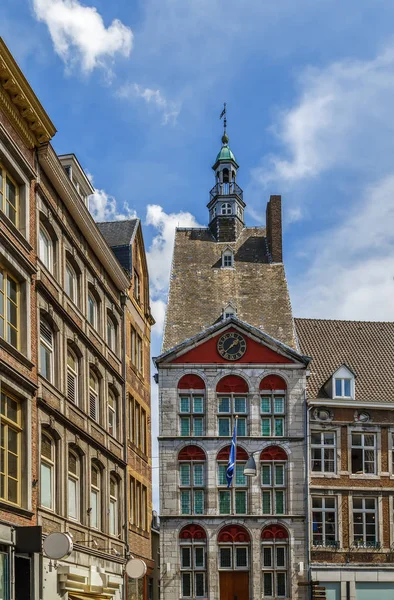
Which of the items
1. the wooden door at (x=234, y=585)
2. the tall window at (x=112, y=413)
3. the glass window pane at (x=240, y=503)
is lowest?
the wooden door at (x=234, y=585)

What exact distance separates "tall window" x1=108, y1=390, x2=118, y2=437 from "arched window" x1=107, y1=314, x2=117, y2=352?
1668 millimetres

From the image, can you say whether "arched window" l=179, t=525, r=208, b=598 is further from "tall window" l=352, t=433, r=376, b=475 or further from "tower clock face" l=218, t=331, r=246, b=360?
"tower clock face" l=218, t=331, r=246, b=360

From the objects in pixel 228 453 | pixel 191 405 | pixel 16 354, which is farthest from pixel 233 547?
pixel 16 354

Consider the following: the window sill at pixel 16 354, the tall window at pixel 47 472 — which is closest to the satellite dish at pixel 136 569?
the tall window at pixel 47 472

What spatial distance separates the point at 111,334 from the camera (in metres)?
35.2

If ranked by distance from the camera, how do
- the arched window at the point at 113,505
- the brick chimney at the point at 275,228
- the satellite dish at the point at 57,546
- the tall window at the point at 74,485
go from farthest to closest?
the brick chimney at the point at 275,228 < the arched window at the point at 113,505 < the tall window at the point at 74,485 < the satellite dish at the point at 57,546

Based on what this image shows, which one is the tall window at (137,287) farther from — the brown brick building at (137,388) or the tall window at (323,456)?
the tall window at (323,456)

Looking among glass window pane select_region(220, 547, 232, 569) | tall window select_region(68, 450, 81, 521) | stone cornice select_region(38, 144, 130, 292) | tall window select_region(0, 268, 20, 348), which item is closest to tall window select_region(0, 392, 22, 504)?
tall window select_region(0, 268, 20, 348)

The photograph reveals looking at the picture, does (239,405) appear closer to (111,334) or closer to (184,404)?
(184,404)

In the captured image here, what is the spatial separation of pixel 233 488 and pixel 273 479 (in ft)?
6.53

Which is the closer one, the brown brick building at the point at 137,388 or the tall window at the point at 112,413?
the tall window at the point at 112,413

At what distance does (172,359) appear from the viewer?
50.8 metres

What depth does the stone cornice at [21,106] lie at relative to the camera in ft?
69.1

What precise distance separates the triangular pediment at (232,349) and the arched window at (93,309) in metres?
18.2
